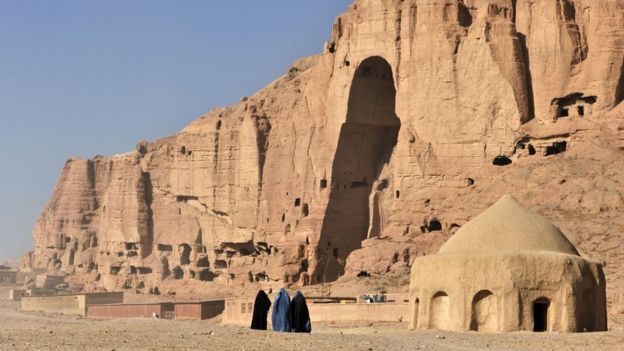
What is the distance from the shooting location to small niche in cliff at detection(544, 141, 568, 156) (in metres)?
57.4

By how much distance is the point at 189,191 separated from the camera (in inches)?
3285

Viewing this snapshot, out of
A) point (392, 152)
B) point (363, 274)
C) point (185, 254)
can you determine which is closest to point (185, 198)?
point (185, 254)

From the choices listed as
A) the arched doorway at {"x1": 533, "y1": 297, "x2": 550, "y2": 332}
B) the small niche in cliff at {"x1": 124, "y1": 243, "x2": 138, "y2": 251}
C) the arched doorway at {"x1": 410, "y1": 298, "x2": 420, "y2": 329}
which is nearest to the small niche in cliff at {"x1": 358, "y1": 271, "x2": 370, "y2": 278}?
the arched doorway at {"x1": 410, "y1": 298, "x2": 420, "y2": 329}

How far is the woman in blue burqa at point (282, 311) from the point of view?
35312 millimetres

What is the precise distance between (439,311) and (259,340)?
1019 cm

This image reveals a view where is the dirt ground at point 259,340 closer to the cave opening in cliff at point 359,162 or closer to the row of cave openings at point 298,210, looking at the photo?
the cave opening in cliff at point 359,162

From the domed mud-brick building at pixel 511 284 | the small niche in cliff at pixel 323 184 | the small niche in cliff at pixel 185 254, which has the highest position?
the small niche in cliff at pixel 323 184

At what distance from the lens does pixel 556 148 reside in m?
57.6

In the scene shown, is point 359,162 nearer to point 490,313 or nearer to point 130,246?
point 130,246

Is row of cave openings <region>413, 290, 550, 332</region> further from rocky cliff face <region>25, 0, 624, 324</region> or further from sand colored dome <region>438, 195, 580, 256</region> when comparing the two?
rocky cliff face <region>25, 0, 624, 324</region>

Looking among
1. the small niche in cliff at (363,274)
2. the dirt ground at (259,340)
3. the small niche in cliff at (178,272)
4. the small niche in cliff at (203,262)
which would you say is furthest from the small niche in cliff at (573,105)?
the small niche in cliff at (178,272)

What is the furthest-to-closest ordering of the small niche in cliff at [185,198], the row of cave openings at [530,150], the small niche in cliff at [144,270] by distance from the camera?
the small niche in cliff at [144,270] < the small niche in cliff at [185,198] < the row of cave openings at [530,150]

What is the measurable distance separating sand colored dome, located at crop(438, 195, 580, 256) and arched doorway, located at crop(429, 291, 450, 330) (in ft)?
4.82

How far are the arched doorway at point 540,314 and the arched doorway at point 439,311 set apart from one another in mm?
2691
